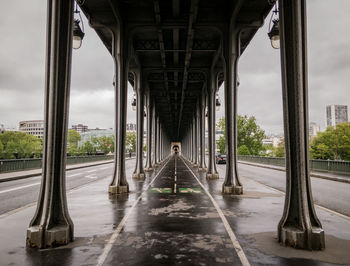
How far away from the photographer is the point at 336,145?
71.2m

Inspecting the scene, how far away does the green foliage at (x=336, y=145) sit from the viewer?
227 ft

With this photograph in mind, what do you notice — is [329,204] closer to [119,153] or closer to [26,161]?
[119,153]

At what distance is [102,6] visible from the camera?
1282cm

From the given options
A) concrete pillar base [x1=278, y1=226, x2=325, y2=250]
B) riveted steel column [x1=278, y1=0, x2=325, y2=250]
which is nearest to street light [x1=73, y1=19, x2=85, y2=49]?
riveted steel column [x1=278, y1=0, x2=325, y2=250]

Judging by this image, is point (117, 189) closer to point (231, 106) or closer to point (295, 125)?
point (231, 106)

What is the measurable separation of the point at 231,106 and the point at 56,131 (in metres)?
→ 9.32

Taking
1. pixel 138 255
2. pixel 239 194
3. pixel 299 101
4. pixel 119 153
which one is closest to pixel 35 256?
pixel 138 255

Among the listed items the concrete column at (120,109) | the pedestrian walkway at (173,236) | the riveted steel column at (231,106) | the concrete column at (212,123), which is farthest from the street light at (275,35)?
the concrete column at (212,123)

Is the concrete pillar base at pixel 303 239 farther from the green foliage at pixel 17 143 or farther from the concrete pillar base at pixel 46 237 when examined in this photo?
the green foliage at pixel 17 143

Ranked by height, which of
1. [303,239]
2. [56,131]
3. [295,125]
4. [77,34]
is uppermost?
[77,34]

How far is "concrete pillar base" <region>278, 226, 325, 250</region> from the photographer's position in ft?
17.3

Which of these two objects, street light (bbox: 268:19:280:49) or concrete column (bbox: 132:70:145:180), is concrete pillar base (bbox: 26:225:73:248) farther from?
concrete column (bbox: 132:70:145:180)

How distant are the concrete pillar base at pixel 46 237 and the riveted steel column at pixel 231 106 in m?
8.72

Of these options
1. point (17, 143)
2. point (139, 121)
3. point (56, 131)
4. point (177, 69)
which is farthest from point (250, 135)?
point (56, 131)
